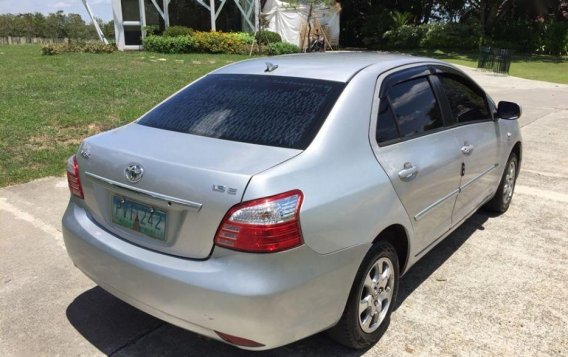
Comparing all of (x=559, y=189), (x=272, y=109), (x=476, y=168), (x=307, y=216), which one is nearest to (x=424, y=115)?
(x=476, y=168)

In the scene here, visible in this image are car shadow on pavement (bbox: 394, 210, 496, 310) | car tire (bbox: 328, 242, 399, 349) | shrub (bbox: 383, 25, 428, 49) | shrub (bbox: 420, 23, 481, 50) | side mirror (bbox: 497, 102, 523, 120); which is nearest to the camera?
car tire (bbox: 328, 242, 399, 349)

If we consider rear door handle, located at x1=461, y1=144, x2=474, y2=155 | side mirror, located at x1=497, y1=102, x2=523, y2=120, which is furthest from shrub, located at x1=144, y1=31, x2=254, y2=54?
rear door handle, located at x1=461, y1=144, x2=474, y2=155

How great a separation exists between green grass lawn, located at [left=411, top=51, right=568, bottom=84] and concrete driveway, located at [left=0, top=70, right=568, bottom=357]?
56.2 feet

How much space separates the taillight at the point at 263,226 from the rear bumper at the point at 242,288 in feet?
0.15

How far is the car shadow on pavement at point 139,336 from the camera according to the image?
2.90 m

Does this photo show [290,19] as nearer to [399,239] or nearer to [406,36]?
[406,36]

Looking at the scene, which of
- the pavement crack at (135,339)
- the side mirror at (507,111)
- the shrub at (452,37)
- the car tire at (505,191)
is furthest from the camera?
the shrub at (452,37)

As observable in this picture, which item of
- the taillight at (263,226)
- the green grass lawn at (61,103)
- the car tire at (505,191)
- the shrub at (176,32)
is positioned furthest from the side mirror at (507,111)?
the shrub at (176,32)

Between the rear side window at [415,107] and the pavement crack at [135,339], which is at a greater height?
the rear side window at [415,107]

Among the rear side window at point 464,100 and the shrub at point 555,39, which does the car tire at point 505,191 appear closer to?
the rear side window at point 464,100

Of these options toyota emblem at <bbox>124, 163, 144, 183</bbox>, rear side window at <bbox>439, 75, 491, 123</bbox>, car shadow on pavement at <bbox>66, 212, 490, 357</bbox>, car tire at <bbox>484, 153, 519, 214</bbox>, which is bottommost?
car shadow on pavement at <bbox>66, 212, 490, 357</bbox>

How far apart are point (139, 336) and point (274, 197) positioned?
137 cm

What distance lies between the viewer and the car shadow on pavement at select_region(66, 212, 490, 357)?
9.53 feet

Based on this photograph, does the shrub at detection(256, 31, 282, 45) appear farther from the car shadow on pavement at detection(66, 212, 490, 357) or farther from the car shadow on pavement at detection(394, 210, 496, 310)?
the car shadow on pavement at detection(66, 212, 490, 357)
